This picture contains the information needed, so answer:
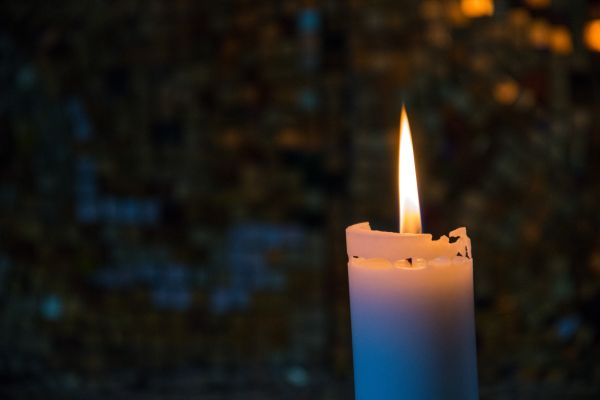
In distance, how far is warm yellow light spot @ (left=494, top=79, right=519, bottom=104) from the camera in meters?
0.87

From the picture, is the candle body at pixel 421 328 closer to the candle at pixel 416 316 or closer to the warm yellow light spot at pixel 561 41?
the candle at pixel 416 316

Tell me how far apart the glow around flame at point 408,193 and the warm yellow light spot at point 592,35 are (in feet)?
1.77

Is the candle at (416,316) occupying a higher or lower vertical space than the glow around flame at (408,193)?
lower

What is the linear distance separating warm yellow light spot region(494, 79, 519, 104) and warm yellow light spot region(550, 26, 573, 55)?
0.24ft

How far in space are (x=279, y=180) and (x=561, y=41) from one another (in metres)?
0.40

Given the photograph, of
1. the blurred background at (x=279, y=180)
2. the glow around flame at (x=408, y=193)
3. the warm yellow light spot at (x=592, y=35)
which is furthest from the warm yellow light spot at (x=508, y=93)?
the glow around flame at (x=408, y=193)

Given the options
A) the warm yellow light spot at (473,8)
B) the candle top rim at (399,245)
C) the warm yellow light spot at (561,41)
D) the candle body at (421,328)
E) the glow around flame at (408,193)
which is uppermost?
the warm yellow light spot at (473,8)

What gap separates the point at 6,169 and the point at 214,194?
0.29m

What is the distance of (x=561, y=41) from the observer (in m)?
0.89

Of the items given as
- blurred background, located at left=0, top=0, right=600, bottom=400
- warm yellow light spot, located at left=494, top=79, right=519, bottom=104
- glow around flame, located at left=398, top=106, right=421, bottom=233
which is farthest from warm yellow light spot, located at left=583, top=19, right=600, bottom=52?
glow around flame, located at left=398, top=106, right=421, bottom=233

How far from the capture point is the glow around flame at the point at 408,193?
1.42 feet

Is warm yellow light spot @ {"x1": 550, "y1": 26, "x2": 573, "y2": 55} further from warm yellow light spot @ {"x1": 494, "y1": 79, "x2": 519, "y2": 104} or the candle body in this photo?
the candle body

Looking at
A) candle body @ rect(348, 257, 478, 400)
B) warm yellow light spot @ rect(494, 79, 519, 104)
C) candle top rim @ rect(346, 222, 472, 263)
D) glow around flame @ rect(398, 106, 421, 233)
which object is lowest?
candle body @ rect(348, 257, 478, 400)

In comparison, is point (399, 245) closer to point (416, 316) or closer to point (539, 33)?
point (416, 316)
